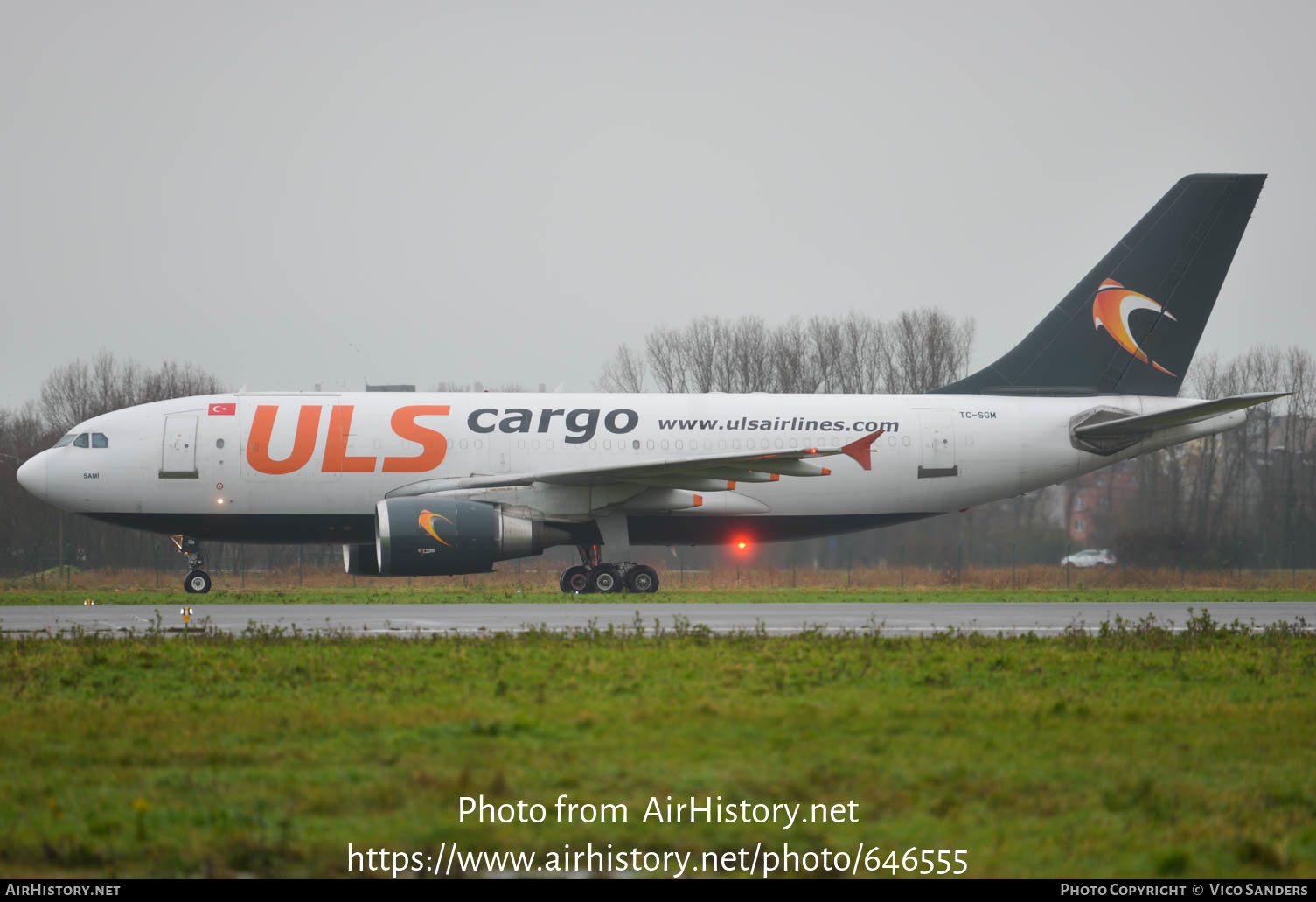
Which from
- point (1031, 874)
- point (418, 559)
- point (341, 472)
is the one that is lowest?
point (1031, 874)

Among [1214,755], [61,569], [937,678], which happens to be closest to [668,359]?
[61,569]

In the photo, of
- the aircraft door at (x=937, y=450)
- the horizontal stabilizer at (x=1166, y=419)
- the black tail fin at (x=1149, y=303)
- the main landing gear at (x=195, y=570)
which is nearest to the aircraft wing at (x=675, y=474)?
the aircraft door at (x=937, y=450)

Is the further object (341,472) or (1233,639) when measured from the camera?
(341,472)

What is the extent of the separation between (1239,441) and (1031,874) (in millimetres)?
44882

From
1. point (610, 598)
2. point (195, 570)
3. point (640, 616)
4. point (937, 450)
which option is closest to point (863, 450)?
point (937, 450)

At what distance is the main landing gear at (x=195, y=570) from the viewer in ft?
76.1

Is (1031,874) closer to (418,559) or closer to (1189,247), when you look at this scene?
(418,559)

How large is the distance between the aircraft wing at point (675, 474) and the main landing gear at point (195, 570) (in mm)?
3856

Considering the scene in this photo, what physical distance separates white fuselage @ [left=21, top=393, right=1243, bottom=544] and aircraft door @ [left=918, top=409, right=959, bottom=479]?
3cm

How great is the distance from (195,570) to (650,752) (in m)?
18.5

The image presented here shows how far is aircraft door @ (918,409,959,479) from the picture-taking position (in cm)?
2444

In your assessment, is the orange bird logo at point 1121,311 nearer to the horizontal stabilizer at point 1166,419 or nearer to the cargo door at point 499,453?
the horizontal stabilizer at point 1166,419
